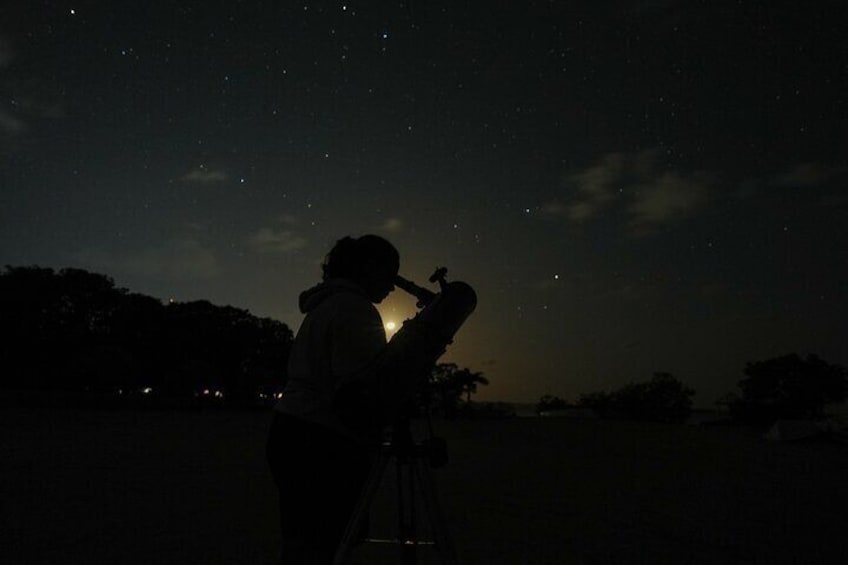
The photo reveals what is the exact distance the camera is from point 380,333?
225cm

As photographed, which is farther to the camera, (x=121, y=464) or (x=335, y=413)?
(x=121, y=464)

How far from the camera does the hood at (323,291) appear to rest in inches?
95.6

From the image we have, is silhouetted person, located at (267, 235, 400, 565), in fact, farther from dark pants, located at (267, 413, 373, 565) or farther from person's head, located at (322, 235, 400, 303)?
person's head, located at (322, 235, 400, 303)

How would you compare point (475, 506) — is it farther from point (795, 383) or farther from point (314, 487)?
point (795, 383)

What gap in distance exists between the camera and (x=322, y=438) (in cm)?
225

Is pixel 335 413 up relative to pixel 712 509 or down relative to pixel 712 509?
up

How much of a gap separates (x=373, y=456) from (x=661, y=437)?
75.4 feet

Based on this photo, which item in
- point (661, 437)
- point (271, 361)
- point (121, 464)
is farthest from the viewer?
point (271, 361)

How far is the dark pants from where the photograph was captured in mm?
2244

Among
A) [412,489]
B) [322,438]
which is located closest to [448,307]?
[322,438]

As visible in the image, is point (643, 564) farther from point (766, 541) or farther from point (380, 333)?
point (380, 333)

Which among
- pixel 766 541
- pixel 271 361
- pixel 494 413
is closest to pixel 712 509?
pixel 766 541

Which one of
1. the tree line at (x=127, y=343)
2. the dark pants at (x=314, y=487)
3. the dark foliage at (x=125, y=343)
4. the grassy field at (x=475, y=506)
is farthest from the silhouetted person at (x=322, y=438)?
the dark foliage at (x=125, y=343)

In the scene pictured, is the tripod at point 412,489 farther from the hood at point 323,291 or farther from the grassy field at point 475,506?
the grassy field at point 475,506
